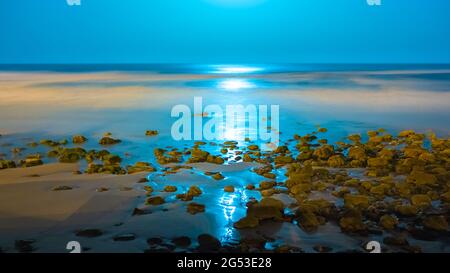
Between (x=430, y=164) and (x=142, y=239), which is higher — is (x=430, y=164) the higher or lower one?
the higher one

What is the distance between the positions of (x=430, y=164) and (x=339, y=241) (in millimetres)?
3885

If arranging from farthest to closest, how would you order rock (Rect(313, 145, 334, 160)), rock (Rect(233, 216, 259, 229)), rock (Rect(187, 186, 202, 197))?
rock (Rect(313, 145, 334, 160)), rock (Rect(187, 186, 202, 197)), rock (Rect(233, 216, 259, 229))

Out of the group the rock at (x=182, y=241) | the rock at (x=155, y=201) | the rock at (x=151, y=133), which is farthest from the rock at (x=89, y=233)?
the rock at (x=151, y=133)

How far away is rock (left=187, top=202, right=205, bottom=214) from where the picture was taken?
6.14 meters

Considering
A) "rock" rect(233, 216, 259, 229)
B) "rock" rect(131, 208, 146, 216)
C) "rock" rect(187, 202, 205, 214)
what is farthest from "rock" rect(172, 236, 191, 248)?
"rock" rect(131, 208, 146, 216)

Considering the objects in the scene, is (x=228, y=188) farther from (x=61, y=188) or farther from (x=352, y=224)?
(x=61, y=188)

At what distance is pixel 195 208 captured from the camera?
620 centimetres

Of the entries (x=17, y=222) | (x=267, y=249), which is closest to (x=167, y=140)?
(x=17, y=222)

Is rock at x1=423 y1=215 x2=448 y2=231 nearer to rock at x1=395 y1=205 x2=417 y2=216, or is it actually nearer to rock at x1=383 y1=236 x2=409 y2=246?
rock at x1=395 y1=205 x2=417 y2=216

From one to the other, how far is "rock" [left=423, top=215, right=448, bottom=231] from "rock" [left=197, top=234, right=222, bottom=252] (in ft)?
8.84
